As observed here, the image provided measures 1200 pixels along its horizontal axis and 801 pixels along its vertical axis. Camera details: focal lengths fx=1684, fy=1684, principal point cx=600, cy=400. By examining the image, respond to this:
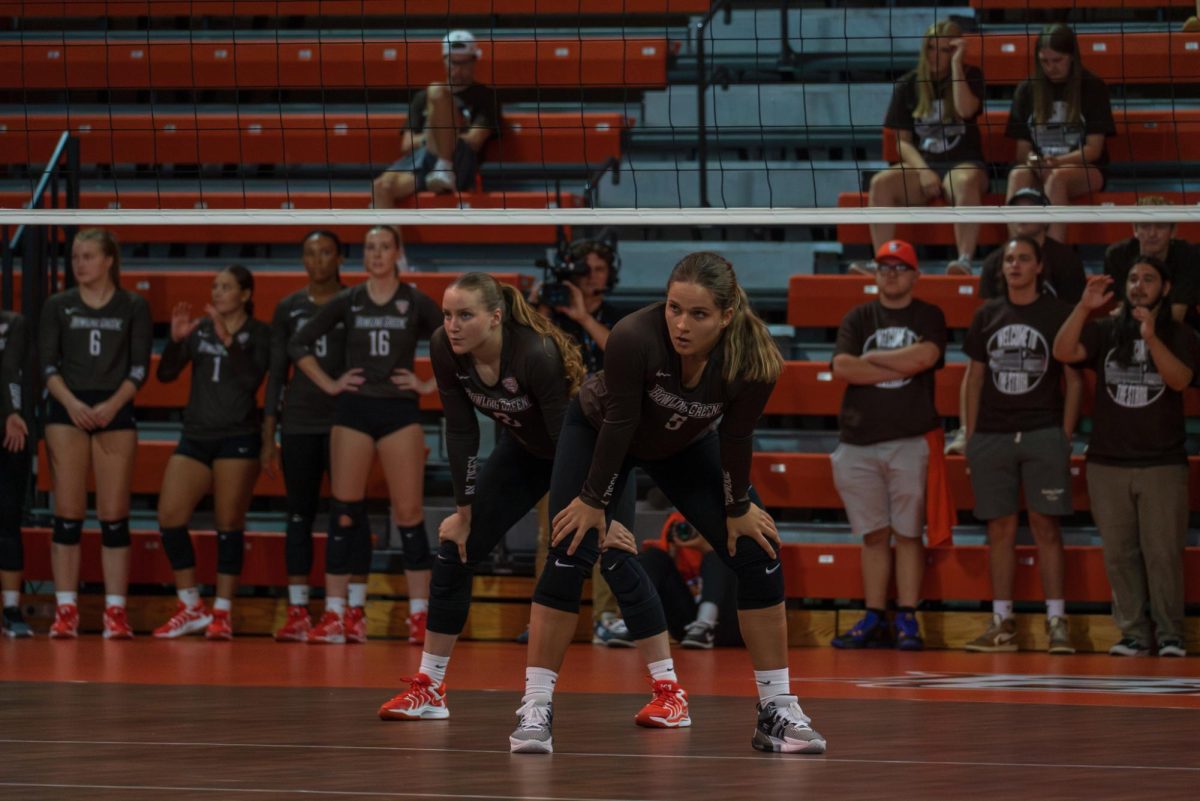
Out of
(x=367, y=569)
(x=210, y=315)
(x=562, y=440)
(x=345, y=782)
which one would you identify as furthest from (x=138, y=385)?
(x=345, y=782)

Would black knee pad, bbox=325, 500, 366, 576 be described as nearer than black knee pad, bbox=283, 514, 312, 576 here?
Yes

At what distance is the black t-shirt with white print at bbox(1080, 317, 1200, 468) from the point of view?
27.7 ft

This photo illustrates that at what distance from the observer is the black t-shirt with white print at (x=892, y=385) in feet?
28.8

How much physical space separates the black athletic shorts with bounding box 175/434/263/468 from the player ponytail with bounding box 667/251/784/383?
16.4ft

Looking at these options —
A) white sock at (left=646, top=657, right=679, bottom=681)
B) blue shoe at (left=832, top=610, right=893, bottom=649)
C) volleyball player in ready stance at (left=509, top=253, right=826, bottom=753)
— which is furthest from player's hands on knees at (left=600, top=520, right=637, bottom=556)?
blue shoe at (left=832, top=610, right=893, bottom=649)

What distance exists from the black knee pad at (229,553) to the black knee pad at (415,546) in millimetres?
1021

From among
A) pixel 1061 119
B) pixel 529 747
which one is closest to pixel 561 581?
pixel 529 747

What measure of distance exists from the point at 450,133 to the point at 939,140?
319 cm

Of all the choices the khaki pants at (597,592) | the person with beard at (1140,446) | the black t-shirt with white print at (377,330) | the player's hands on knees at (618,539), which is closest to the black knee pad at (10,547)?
the black t-shirt with white print at (377,330)

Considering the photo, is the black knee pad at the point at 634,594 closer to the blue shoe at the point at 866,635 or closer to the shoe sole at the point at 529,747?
the shoe sole at the point at 529,747

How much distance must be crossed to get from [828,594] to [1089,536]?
5.20 feet

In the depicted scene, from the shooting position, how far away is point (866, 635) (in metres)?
8.87

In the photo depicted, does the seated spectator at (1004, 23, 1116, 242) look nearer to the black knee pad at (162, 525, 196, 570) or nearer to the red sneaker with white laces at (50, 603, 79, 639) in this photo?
the black knee pad at (162, 525, 196, 570)

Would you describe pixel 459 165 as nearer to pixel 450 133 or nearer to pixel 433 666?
pixel 450 133
